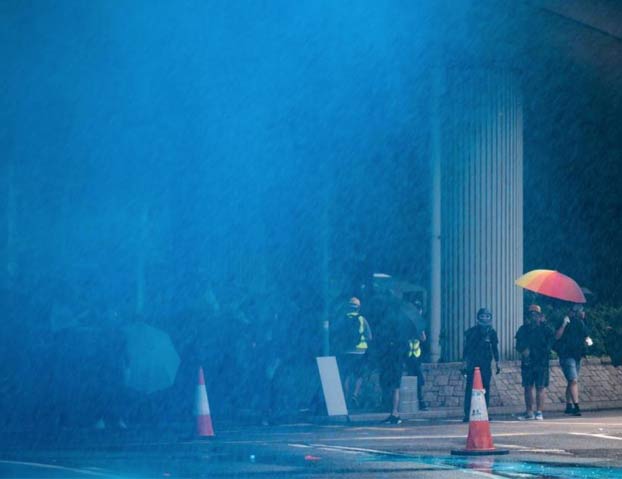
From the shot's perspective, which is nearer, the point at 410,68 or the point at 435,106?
the point at 435,106

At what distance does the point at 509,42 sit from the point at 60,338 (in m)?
11.7

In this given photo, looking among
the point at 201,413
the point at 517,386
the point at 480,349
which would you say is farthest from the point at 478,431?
the point at 517,386

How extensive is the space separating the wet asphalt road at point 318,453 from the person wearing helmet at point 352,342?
7.46ft


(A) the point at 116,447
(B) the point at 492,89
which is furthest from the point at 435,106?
(A) the point at 116,447

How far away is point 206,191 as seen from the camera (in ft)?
100

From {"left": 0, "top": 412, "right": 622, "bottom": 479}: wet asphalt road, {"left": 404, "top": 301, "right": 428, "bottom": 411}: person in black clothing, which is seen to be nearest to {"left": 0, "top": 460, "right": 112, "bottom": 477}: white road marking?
{"left": 0, "top": 412, "right": 622, "bottom": 479}: wet asphalt road

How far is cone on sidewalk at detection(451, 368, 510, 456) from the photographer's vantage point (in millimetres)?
14344

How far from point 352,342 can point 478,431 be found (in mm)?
7184

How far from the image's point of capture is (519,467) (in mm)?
13133

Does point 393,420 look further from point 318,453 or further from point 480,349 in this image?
A: point 318,453

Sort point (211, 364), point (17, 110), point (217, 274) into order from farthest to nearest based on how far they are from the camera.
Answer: point (217, 274)
point (17, 110)
point (211, 364)

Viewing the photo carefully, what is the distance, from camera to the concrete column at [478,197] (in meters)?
25.7

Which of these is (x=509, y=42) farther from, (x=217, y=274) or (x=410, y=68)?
(x=217, y=274)

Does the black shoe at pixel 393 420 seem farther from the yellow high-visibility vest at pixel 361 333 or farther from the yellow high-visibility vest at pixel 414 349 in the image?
the yellow high-visibility vest at pixel 414 349
